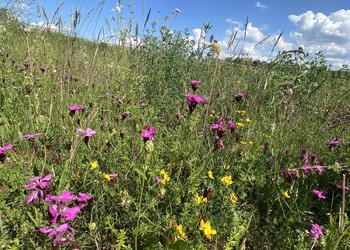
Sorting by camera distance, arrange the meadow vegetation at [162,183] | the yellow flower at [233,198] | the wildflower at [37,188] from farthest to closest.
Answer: the yellow flower at [233,198], the meadow vegetation at [162,183], the wildflower at [37,188]

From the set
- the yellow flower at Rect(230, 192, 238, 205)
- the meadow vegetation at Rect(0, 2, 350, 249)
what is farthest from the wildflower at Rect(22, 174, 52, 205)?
the yellow flower at Rect(230, 192, 238, 205)

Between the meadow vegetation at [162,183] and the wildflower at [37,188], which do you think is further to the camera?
the meadow vegetation at [162,183]

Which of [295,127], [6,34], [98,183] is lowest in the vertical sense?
[98,183]

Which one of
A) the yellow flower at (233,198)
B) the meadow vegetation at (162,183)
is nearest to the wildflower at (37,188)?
the meadow vegetation at (162,183)

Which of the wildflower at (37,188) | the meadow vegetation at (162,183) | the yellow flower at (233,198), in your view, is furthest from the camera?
the yellow flower at (233,198)

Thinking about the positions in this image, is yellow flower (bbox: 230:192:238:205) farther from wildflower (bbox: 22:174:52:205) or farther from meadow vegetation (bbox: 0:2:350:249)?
wildflower (bbox: 22:174:52:205)

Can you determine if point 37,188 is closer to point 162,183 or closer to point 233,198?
point 162,183

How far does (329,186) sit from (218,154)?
84 centimetres

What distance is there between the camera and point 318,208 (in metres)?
1.99

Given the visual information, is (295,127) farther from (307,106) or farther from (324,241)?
(324,241)

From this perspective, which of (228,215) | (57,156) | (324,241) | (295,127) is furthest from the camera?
(295,127)

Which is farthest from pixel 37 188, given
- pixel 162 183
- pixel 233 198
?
pixel 233 198

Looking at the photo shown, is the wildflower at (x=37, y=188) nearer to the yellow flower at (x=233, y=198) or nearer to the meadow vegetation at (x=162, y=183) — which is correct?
the meadow vegetation at (x=162, y=183)

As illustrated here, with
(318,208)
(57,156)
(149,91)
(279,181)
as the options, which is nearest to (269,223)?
(279,181)
